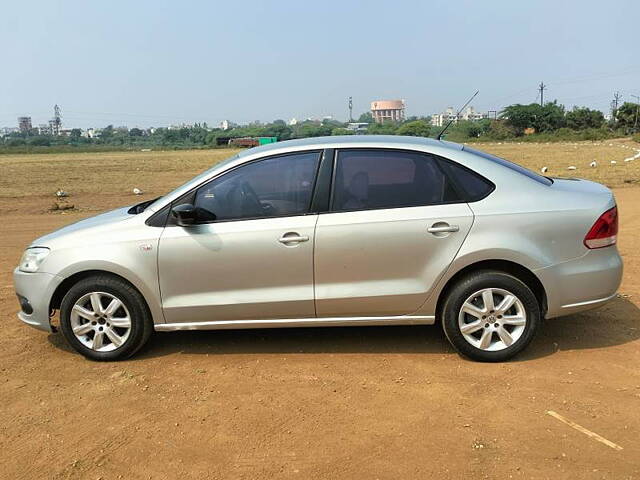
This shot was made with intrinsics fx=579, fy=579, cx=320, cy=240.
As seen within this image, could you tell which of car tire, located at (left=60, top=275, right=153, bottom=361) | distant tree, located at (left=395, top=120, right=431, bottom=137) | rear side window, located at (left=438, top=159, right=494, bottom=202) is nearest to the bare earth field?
car tire, located at (left=60, top=275, right=153, bottom=361)

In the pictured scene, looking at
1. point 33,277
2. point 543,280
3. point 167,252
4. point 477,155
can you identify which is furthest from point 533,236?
point 33,277

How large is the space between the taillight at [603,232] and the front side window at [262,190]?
2.04 metres

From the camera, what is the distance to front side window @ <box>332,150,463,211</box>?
4.25 metres

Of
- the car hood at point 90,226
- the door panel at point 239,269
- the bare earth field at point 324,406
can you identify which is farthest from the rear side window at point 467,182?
the car hood at point 90,226

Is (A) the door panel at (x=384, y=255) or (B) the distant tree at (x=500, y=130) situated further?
(B) the distant tree at (x=500, y=130)

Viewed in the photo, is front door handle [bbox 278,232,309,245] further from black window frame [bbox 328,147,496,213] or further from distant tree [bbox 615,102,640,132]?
distant tree [bbox 615,102,640,132]

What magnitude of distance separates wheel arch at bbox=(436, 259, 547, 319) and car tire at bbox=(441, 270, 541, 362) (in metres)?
0.04

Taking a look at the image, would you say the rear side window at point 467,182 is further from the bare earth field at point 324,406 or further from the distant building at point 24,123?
the distant building at point 24,123

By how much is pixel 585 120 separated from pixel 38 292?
96.8m

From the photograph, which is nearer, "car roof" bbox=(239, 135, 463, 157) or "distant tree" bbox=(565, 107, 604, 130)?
"car roof" bbox=(239, 135, 463, 157)

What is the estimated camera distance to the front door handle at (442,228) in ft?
13.5

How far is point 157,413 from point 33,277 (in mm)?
1635

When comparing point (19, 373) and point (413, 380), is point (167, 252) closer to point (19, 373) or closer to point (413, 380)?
point (19, 373)

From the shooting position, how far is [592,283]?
4.19 meters
